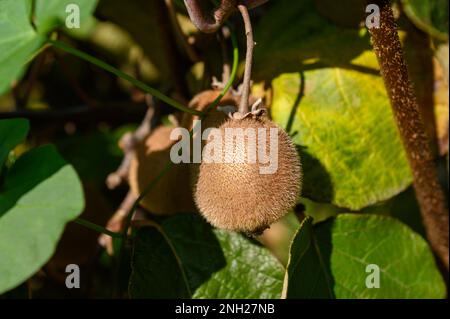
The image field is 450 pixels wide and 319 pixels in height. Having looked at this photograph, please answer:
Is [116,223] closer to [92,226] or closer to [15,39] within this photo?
[92,226]

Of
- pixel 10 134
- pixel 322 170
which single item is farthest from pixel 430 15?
pixel 10 134

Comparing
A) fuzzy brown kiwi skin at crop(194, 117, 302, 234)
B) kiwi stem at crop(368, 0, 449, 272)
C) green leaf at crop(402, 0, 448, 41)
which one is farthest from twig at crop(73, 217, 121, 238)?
green leaf at crop(402, 0, 448, 41)

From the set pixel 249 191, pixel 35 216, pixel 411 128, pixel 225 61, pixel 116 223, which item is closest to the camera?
pixel 35 216

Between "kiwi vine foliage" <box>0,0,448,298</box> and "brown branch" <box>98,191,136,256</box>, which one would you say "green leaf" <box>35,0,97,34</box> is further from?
"brown branch" <box>98,191,136,256</box>

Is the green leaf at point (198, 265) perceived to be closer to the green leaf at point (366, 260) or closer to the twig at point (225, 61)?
the green leaf at point (366, 260)

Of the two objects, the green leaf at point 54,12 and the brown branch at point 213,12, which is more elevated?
the green leaf at point 54,12

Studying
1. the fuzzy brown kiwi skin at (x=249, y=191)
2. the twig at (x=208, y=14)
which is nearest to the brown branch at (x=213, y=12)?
the twig at (x=208, y=14)
